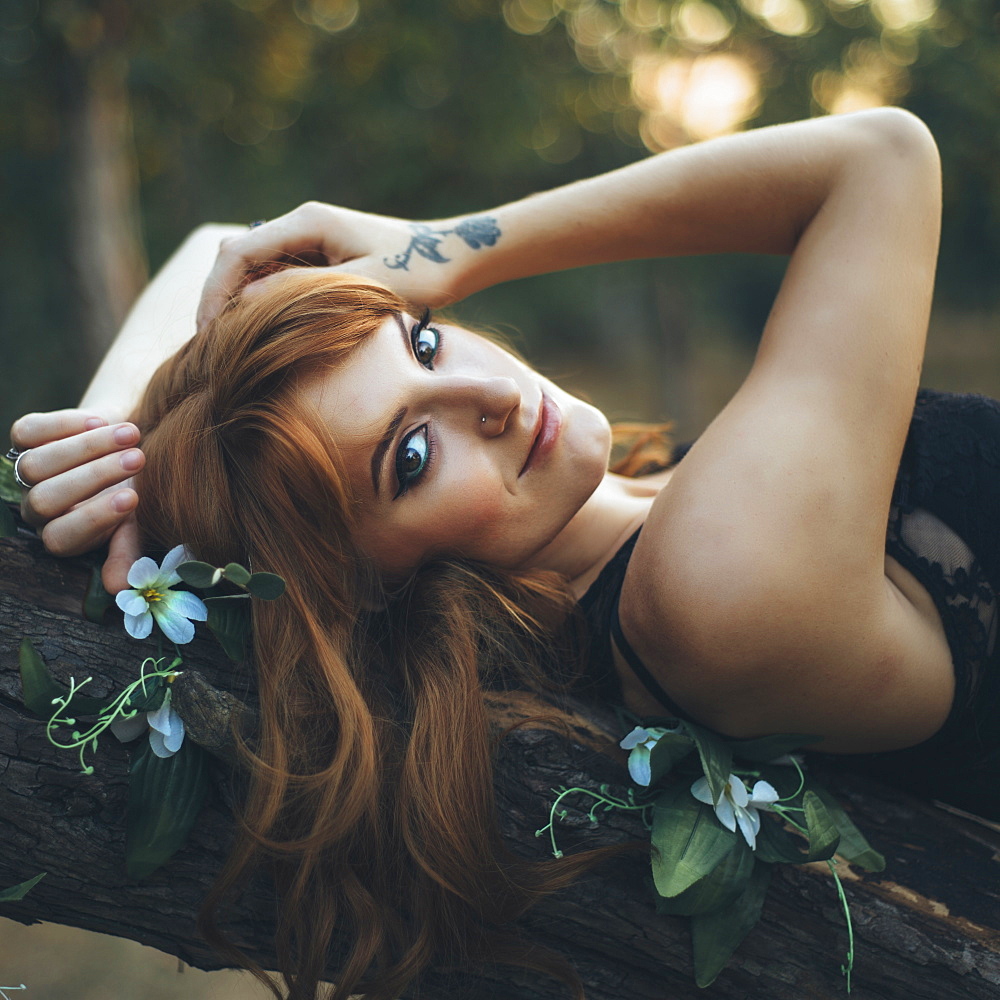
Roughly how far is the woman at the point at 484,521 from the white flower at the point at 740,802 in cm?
13

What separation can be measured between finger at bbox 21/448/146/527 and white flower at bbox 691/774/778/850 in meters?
1.33

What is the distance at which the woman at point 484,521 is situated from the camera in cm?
156

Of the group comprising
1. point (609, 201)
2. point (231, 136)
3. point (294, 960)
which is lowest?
point (294, 960)

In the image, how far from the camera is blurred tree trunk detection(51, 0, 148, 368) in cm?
636

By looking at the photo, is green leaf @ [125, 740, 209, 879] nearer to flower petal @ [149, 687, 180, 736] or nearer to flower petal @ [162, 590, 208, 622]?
flower petal @ [149, 687, 180, 736]

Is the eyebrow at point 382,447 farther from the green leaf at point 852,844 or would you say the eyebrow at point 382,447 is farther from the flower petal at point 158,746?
the green leaf at point 852,844

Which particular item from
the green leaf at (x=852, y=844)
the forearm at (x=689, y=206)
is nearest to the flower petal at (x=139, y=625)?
the forearm at (x=689, y=206)

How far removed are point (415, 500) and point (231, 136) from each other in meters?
10.1

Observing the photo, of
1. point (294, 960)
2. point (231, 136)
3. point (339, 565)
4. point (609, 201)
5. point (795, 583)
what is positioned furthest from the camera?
point (231, 136)

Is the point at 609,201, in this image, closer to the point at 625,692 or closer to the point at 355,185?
the point at 625,692

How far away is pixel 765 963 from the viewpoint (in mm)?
1641

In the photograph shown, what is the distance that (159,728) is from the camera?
153 centimetres

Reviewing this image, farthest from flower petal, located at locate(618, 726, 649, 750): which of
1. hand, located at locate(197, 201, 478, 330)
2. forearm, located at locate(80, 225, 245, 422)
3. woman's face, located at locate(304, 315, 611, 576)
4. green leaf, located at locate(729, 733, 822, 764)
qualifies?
forearm, located at locate(80, 225, 245, 422)

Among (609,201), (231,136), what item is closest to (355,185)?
(231,136)
